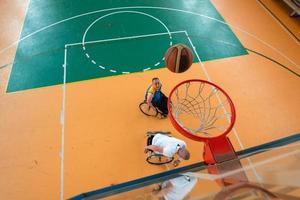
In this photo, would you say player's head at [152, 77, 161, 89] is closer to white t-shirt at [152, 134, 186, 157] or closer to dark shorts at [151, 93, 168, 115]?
dark shorts at [151, 93, 168, 115]

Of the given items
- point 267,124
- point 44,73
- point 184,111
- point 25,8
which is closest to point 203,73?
point 184,111

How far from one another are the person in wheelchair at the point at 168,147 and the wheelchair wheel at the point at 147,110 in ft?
2.24

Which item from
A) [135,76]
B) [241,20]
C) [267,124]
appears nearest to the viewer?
[267,124]

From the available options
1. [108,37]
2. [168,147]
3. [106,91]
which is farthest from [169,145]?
[108,37]

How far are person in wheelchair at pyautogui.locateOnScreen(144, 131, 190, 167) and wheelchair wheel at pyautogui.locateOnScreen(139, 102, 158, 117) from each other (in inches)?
26.9

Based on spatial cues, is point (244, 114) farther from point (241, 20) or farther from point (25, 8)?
point (25, 8)

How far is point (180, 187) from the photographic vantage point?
115 inches

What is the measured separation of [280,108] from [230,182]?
9.67 ft

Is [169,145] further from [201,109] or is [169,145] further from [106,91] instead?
[106,91]

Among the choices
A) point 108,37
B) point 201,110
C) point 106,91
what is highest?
point 108,37

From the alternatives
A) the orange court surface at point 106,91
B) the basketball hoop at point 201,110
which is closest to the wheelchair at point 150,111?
the orange court surface at point 106,91

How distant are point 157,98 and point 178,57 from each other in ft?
2.92

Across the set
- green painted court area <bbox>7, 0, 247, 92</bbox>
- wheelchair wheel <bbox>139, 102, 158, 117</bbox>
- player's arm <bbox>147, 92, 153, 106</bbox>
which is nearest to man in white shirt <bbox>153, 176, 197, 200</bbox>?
player's arm <bbox>147, 92, 153, 106</bbox>

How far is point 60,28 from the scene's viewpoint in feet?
21.1
